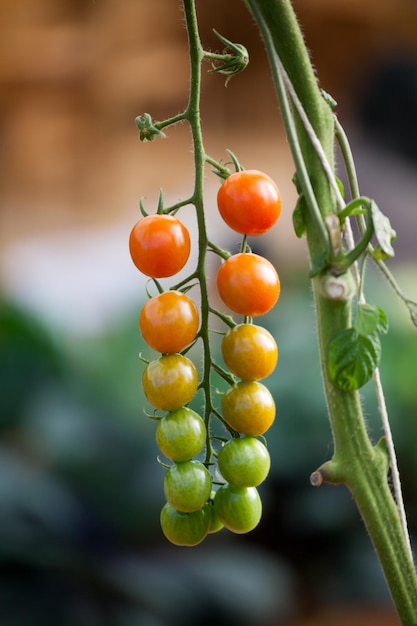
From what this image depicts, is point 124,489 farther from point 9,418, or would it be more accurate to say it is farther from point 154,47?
point 154,47

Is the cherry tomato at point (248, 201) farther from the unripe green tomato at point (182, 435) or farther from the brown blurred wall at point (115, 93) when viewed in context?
the brown blurred wall at point (115, 93)

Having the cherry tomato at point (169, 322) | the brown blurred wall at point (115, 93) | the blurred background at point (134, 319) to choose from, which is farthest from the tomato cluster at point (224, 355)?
the brown blurred wall at point (115, 93)

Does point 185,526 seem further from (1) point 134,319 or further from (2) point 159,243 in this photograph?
(1) point 134,319

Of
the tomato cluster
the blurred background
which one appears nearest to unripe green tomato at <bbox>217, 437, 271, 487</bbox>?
the tomato cluster

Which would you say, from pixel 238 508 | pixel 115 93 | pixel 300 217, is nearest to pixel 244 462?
pixel 238 508

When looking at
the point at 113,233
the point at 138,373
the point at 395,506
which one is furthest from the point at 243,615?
the point at 113,233
